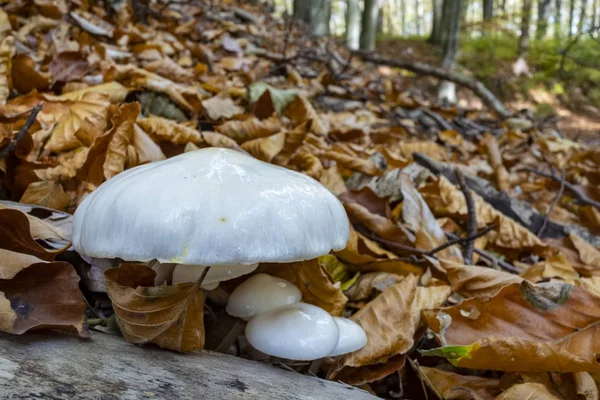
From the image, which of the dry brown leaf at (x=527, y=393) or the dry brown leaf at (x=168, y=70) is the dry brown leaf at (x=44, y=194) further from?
the dry brown leaf at (x=168, y=70)

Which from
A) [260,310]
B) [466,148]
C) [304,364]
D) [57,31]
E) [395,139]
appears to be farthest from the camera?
[466,148]

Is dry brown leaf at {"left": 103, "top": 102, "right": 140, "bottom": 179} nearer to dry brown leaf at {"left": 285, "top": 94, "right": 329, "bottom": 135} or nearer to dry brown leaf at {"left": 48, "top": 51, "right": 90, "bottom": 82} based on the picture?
dry brown leaf at {"left": 48, "top": 51, "right": 90, "bottom": 82}

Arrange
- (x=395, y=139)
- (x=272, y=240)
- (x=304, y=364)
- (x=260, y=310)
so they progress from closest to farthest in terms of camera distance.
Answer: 1. (x=272, y=240)
2. (x=260, y=310)
3. (x=304, y=364)
4. (x=395, y=139)

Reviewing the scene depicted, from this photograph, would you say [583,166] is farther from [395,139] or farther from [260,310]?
[260,310]

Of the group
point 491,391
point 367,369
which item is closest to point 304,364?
point 367,369

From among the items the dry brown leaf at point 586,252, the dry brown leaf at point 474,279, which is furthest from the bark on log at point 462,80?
the dry brown leaf at point 474,279

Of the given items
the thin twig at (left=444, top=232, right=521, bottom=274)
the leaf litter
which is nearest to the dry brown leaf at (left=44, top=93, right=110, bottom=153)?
the leaf litter

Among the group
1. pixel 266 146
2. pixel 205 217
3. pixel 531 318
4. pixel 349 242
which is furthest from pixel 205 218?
pixel 266 146
